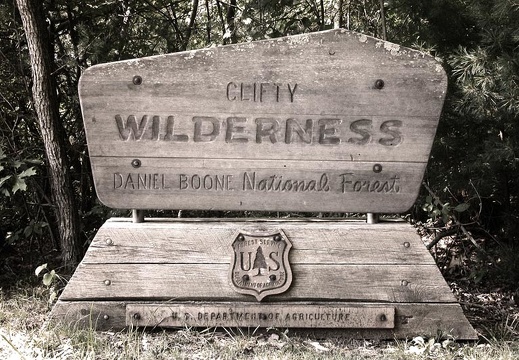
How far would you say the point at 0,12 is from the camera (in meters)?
4.11

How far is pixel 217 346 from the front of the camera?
3.13 m

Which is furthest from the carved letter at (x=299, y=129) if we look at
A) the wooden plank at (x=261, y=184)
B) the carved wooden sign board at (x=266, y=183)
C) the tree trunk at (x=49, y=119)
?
the tree trunk at (x=49, y=119)

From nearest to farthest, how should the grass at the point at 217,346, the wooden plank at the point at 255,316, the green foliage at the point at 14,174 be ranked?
1. the grass at the point at 217,346
2. the wooden plank at the point at 255,316
3. the green foliage at the point at 14,174

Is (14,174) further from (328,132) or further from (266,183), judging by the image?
(328,132)

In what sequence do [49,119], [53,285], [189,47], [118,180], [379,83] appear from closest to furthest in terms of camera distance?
1. [379,83]
2. [118,180]
3. [49,119]
4. [53,285]
5. [189,47]

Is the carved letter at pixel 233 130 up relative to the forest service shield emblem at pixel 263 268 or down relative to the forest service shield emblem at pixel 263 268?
up

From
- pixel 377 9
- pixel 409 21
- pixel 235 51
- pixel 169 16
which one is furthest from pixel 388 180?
pixel 169 16

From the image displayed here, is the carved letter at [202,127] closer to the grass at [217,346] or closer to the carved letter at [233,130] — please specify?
the carved letter at [233,130]

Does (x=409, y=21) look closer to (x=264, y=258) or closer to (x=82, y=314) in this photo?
(x=264, y=258)

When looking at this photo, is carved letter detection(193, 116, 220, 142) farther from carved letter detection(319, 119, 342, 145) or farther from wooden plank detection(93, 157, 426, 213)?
carved letter detection(319, 119, 342, 145)

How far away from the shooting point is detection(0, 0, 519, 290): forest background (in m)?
3.68

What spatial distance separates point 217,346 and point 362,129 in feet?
4.50

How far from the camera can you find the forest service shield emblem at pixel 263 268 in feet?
10.6

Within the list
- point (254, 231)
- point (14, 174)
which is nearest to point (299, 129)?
point (254, 231)
